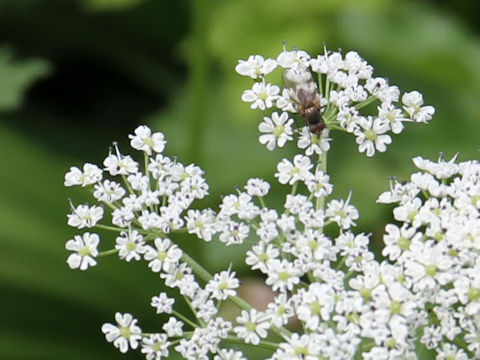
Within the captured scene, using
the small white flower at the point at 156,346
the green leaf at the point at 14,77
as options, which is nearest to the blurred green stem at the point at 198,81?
the green leaf at the point at 14,77

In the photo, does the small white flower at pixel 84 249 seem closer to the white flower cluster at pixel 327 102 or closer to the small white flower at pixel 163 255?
the small white flower at pixel 163 255

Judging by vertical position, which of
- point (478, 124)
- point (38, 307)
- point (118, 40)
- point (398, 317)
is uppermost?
point (118, 40)

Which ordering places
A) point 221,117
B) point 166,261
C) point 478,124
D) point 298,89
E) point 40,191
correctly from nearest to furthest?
point 166,261
point 298,89
point 40,191
point 478,124
point 221,117

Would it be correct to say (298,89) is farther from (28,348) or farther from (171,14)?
(171,14)

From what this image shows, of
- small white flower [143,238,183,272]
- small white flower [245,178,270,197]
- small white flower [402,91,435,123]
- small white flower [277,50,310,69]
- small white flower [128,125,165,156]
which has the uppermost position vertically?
small white flower [277,50,310,69]

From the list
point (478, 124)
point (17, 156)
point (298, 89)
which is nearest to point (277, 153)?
point (478, 124)

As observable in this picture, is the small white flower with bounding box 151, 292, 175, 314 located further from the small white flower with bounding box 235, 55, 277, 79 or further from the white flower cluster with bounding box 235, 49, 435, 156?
the small white flower with bounding box 235, 55, 277, 79

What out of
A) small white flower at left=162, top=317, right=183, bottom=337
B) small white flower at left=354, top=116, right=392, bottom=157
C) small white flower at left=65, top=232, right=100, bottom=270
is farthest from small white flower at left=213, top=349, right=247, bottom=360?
small white flower at left=354, top=116, right=392, bottom=157
